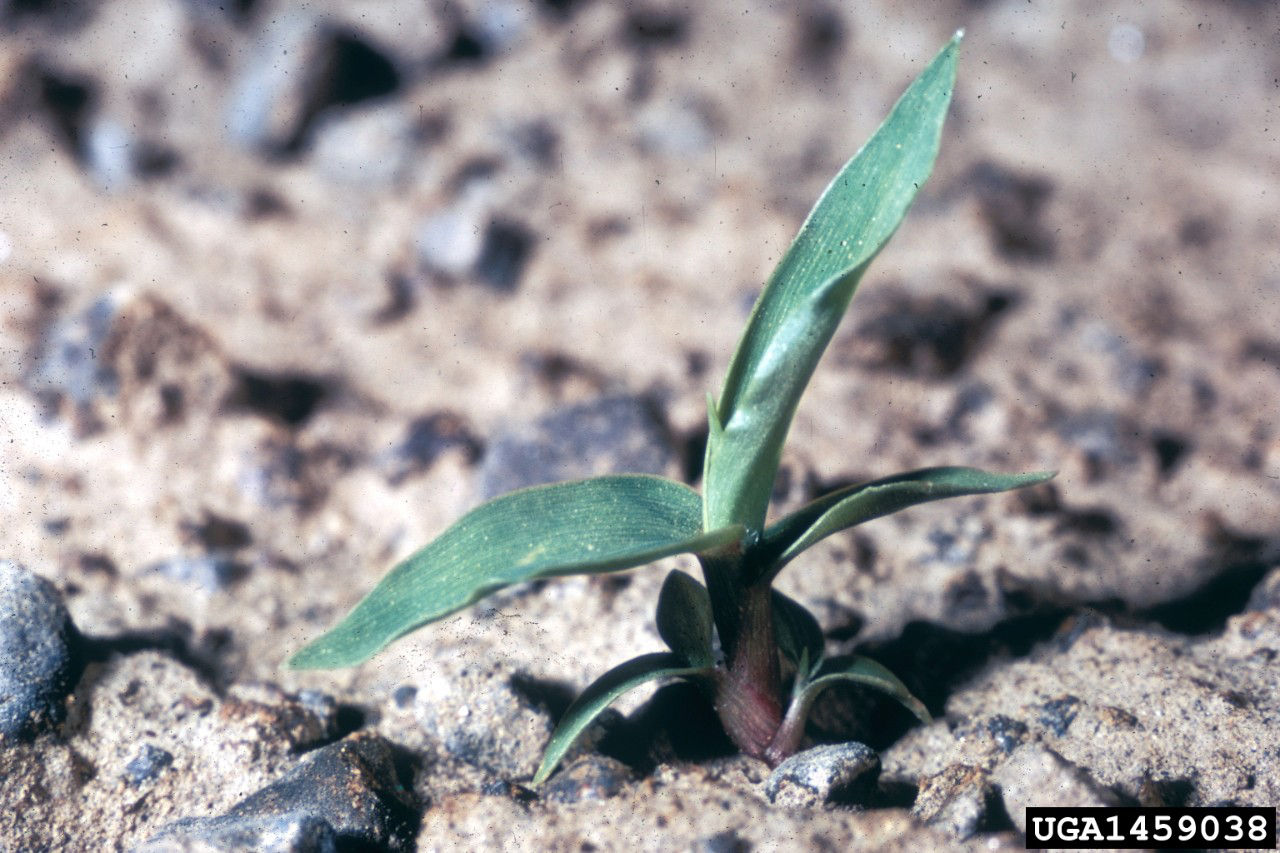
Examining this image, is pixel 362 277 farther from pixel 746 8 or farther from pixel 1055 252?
pixel 1055 252

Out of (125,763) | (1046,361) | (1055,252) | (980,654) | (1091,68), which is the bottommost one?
(125,763)

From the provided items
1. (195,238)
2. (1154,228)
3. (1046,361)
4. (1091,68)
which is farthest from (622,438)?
(1091,68)

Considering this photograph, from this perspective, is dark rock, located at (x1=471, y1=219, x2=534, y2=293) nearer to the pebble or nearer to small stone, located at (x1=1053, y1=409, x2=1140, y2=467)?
the pebble

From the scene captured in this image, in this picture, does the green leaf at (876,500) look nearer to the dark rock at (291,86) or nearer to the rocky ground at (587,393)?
the rocky ground at (587,393)

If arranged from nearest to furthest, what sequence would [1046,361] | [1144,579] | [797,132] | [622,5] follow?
1. [1144,579]
2. [1046,361]
3. [797,132]
4. [622,5]

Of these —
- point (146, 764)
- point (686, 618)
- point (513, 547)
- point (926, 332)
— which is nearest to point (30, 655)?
point (146, 764)

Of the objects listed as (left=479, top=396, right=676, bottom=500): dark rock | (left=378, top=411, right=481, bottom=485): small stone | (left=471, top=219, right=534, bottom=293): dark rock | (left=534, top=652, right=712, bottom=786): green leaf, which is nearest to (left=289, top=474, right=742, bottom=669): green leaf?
(left=534, top=652, right=712, bottom=786): green leaf

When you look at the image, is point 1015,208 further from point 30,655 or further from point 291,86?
point 30,655
